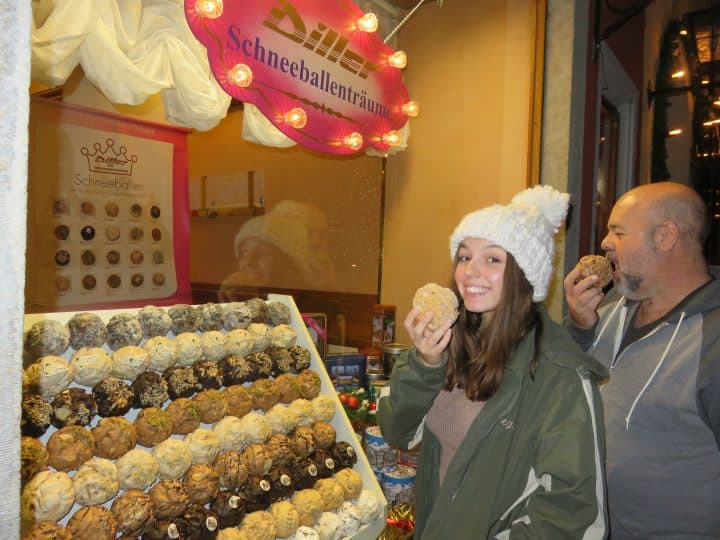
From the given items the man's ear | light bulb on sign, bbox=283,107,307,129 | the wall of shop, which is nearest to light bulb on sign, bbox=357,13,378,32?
light bulb on sign, bbox=283,107,307,129

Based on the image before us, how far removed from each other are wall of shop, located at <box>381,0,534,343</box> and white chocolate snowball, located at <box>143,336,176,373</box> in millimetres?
2337

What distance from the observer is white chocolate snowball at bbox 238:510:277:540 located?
1.59m

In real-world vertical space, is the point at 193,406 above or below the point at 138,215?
below

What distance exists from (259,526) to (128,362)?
0.69 metres

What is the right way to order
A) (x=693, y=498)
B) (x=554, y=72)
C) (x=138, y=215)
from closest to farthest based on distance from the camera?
1. (x=693, y=498)
2. (x=554, y=72)
3. (x=138, y=215)

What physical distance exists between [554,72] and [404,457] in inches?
115

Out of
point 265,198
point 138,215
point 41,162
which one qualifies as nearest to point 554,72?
point 265,198

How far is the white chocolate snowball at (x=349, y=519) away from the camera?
1858 mm

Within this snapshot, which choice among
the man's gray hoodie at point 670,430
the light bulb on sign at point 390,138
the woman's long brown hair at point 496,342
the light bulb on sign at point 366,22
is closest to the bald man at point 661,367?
the man's gray hoodie at point 670,430

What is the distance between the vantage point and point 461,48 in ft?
13.0

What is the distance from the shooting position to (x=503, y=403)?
144 cm

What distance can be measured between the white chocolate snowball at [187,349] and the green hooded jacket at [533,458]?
823 millimetres

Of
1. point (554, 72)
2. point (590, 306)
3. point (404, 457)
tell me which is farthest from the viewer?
point (554, 72)

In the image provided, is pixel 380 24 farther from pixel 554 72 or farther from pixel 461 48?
pixel 554 72
